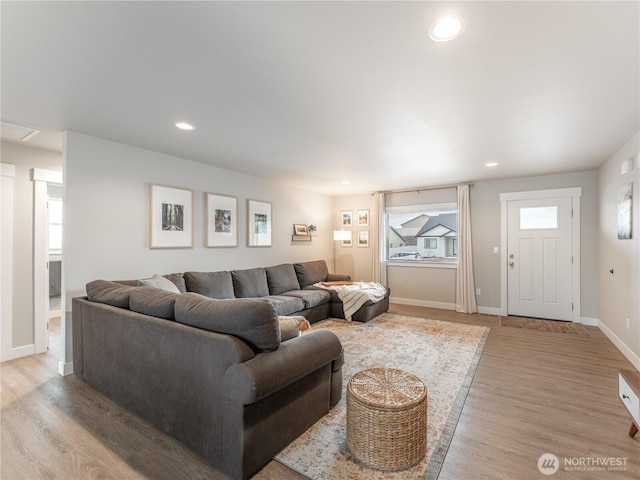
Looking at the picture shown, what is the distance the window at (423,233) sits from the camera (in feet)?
20.2

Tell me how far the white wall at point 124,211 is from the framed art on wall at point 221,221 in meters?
0.10

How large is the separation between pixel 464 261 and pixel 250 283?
3.89 m

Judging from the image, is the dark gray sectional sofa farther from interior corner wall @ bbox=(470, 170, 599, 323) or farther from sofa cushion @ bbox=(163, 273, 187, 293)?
interior corner wall @ bbox=(470, 170, 599, 323)

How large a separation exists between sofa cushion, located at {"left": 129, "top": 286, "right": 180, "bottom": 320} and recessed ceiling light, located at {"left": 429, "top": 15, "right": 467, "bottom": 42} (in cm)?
229

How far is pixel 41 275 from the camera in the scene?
3.75 metres

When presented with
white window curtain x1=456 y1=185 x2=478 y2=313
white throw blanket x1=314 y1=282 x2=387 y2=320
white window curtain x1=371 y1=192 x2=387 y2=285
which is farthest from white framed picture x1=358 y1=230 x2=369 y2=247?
white window curtain x1=456 y1=185 x2=478 y2=313

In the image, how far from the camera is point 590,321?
15.9ft

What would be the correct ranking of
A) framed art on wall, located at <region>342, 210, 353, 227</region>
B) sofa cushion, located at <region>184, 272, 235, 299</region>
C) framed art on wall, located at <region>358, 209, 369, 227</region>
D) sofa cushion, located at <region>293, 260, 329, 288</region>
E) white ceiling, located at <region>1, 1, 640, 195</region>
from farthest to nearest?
framed art on wall, located at <region>342, 210, 353, 227</region>, framed art on wall, located at <region>358, 209, 369, 227</region>, sofa cushion, located at <region>293, 260, 329, 288</region>, sofa cushion, located at <region>184, 272, 235, 299</region>, white ceiling, located at <region>1, 1, 640, 195</region>

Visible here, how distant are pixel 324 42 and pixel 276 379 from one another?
6.32ft

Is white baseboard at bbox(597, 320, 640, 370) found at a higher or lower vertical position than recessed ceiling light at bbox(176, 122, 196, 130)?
lower

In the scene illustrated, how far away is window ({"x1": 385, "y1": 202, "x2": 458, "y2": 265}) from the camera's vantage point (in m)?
6.15

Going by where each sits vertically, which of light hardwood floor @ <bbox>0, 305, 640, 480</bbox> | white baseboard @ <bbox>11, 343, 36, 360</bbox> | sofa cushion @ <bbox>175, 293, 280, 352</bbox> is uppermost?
sofa cushion @ <bbox>175, 293, 280, 352</bbox>

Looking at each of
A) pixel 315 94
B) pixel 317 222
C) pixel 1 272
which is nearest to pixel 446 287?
pixel 317 222

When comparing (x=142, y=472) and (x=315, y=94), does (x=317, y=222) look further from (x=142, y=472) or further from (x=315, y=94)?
(x=142, y=472)
